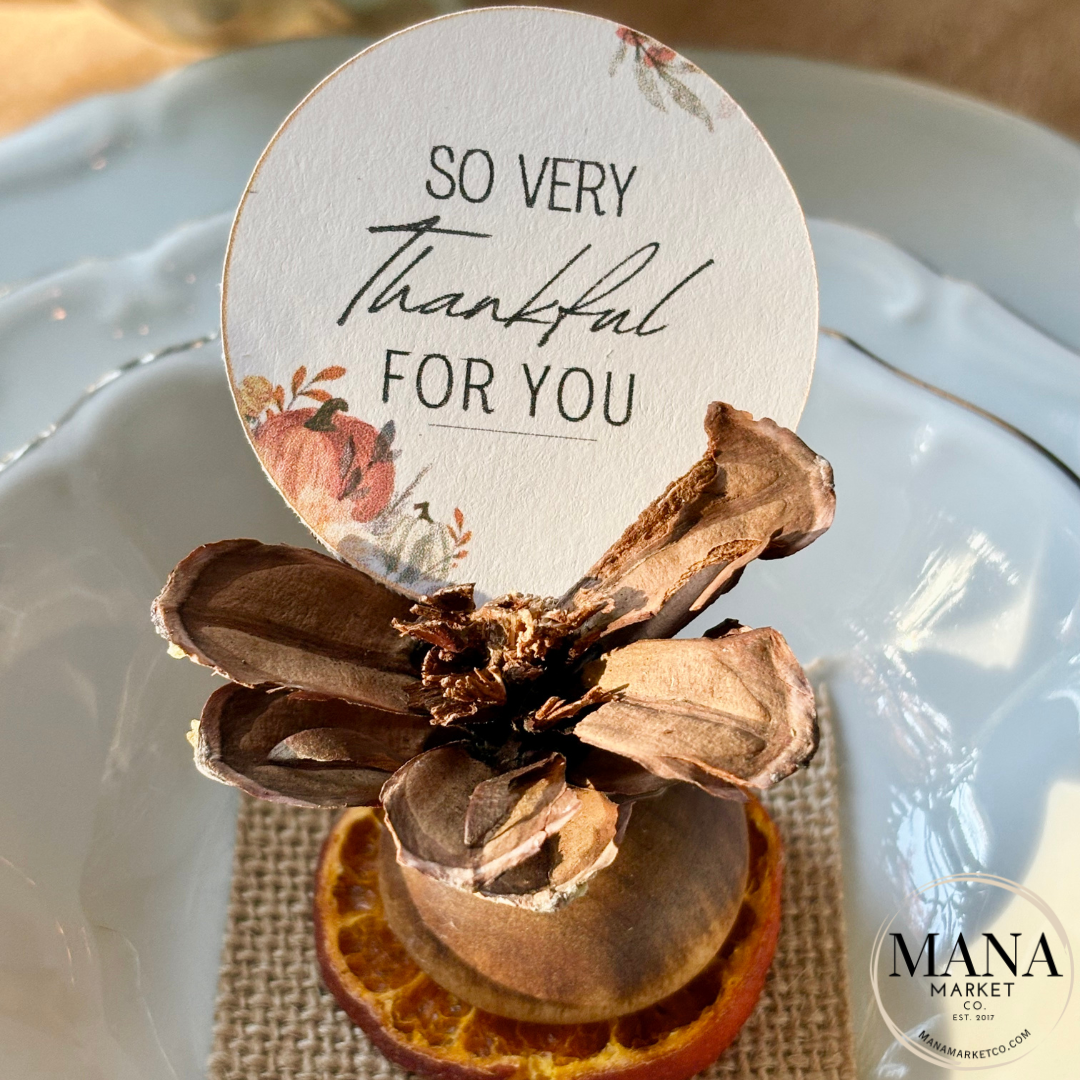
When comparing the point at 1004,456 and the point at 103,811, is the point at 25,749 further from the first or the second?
the point at 1004,456

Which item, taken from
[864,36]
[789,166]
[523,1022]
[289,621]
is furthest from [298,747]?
[864,36]

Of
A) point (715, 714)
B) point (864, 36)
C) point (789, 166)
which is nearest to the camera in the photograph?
point (715, 714)

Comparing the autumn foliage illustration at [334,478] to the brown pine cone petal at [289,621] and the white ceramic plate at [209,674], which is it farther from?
the white ceramic plate at [209,674]

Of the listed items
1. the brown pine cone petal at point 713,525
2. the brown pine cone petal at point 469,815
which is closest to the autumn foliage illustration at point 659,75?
the brown pine cone petal at point 713,525

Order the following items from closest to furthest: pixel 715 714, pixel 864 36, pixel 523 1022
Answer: pixel 715 714
pixel 523 1022
pixel 864 36

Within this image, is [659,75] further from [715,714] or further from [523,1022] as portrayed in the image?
[523,1022]

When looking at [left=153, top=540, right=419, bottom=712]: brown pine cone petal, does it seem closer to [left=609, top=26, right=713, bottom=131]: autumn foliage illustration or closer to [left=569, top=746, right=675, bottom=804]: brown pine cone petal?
[left=569, top=746, right=675, bottom=804]: brown pine cone petal

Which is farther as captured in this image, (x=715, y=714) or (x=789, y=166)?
(x=789, y=166)

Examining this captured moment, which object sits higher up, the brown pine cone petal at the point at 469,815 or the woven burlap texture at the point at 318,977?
the brown pine cone petal at the point at 469,815
